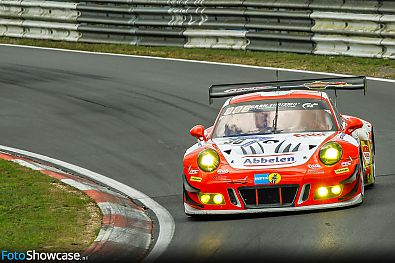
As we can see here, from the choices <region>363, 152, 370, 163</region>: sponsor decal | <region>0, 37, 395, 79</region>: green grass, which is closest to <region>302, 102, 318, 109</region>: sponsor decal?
<region>363, 152, 370, 163</region>: sponsor decal

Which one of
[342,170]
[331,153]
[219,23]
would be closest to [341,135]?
[331,153]

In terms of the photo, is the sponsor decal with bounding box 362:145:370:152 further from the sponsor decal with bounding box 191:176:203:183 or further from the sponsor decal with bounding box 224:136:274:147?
the sponsor decal with bounding box 191:176:203:183

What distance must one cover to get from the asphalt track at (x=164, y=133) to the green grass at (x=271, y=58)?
679 mm

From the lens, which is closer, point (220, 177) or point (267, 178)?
point (267, 178)

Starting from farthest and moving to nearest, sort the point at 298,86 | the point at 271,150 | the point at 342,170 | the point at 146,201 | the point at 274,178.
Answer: the point at 298,86
the point at 146,201
the point at 271,150
the point at 342,170
the point at 274,178

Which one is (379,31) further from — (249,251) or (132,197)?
(249,251)

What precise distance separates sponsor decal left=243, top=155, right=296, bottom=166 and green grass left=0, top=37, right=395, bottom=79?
8.86 metres

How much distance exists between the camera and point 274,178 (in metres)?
10.1

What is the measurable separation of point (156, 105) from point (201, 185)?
670 cm

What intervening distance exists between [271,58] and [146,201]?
10174mm

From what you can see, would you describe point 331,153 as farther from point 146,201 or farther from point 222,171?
point 146,201

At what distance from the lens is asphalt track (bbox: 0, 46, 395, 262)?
29.8 ft

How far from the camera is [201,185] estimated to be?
1041cm

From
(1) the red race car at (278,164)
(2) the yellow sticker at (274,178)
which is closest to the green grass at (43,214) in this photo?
(1) the red race car at (278,164)
